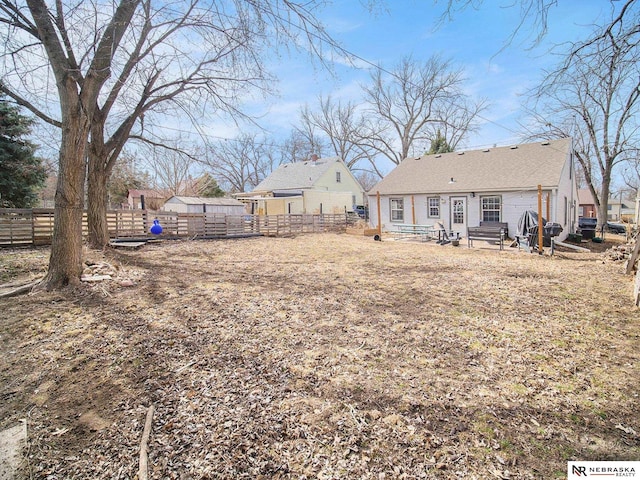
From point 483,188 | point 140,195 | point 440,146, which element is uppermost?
point 440,146

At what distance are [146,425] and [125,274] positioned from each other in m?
5.78

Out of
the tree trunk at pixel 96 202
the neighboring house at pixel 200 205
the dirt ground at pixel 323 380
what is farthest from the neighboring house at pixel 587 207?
the tree trunk at pixel 96 202

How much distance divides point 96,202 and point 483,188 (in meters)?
16.0

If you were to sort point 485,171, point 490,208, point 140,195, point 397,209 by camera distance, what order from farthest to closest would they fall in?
point 140,195, point 397,209, point 485,171, point 490,208

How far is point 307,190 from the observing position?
2647 centimetres

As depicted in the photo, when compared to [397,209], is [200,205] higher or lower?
higher

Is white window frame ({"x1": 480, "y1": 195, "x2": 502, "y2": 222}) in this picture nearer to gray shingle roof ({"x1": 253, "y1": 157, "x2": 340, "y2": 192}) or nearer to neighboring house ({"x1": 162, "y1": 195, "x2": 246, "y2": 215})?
gray shingle roof ({"x1": 253, "y1": 157, "x2": 340, "y2": 192})

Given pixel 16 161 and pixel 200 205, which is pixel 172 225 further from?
pixel 200 205

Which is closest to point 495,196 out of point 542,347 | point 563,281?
point 563,281

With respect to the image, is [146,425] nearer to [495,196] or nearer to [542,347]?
[542,347]

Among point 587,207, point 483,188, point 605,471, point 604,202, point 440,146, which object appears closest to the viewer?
point 605,471

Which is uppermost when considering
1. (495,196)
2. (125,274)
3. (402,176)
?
(402,176)

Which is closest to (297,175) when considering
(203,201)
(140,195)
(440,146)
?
(203,201)

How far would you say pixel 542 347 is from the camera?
12.2ft
